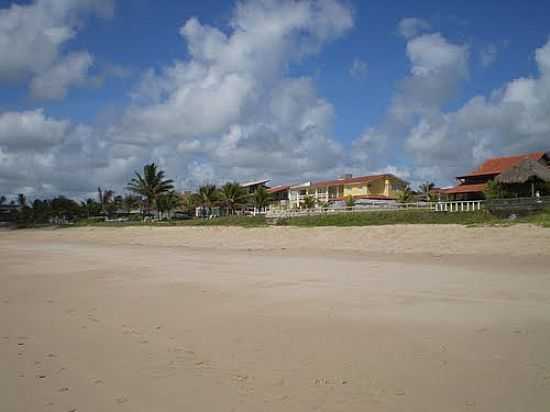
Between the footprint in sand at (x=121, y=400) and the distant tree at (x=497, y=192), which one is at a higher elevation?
the distant tree at (x=497, y=192)

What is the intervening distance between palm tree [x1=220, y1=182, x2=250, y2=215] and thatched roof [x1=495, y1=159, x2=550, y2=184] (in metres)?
35.7

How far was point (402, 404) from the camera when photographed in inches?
171

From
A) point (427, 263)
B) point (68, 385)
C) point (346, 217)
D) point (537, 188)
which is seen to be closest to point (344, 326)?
point (68, 385)

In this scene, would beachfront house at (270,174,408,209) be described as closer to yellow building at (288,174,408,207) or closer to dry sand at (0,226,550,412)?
yellow building at (288,174,408,207)

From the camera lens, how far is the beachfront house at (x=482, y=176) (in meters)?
46.2

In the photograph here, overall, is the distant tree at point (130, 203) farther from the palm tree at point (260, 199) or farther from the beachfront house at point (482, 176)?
the beachfront house at point (482, 176)

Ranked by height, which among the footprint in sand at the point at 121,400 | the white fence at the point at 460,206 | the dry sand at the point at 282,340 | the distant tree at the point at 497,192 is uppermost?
the distant tree at the point at 497,192

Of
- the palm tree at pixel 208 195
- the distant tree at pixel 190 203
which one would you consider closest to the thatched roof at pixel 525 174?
the palm tree at pixel 208 195

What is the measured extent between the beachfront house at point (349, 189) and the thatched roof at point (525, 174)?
86.5 feet

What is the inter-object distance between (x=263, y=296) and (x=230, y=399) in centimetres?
546

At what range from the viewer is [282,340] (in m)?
6.55

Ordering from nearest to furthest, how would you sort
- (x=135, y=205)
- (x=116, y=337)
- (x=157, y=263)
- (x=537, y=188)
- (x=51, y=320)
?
(x=116, y=337) < (x=51, y=320) < (x=157, y=263) < (x=537, y=188) < (x=135, y=205)

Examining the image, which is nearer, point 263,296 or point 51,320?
point 51,320

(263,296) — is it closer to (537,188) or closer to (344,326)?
(344,326)
